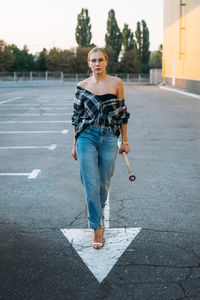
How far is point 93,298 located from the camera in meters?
2.96

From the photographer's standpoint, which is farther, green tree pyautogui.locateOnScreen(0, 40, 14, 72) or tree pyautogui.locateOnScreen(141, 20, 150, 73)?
tree pyautogui.locateOnScreen(141, 20, 150, 73)

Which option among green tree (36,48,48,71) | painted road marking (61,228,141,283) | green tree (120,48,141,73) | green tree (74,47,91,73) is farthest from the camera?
green tree (120,48,141,73)

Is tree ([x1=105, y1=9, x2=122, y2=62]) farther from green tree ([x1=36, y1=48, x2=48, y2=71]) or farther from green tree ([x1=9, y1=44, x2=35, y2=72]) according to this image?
green tree ([x1=9, y1=44, x2=35, y2=72])

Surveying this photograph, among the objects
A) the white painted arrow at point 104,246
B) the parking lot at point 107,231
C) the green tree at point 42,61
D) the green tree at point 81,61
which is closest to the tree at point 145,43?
the green tree at point 81,61

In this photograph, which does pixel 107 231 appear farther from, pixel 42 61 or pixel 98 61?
pixel 42 61

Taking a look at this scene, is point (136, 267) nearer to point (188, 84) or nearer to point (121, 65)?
point (188, 84)

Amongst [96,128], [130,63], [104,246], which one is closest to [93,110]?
[96,128]

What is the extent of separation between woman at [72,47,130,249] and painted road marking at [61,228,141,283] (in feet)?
0.37

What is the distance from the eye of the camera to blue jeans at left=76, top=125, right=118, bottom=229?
378 centimetres

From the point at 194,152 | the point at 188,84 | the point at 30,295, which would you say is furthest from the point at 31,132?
the point at 188,84

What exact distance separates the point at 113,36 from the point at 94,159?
241ft

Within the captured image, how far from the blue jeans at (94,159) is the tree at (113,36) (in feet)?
235

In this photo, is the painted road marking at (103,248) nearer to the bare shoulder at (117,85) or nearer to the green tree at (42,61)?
the bare shoulder at (117,85)

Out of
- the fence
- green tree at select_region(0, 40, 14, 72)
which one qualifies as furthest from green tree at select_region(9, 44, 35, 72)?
the fence
